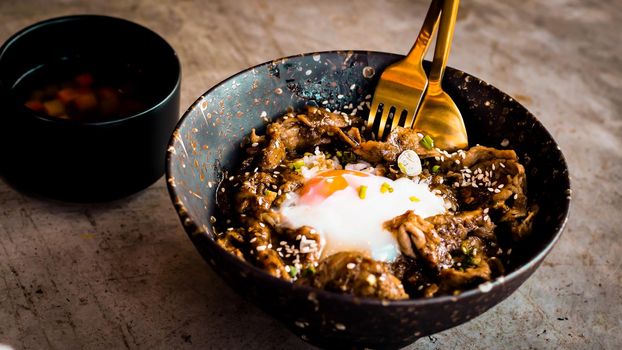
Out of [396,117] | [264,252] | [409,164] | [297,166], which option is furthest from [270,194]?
[396,117]

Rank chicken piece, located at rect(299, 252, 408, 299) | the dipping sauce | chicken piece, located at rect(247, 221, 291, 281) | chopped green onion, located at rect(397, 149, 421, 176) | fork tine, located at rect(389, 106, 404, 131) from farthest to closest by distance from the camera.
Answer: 1. the dipping sauce
2. fork tine, located at rect(389, 106, 404, 131)
3. chopped green onion, located at rect(397, 149, 421, 176)
4. chicken piece, located at rect(247, 221, 291, 281)
5. chicken piece, located at rect(299, 252, 408, 299)

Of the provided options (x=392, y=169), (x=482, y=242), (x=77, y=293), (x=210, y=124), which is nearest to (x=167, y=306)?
(x=77, y=293)

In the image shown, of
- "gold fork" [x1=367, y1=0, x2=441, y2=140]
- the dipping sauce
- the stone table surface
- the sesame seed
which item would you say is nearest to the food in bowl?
the sesame seed

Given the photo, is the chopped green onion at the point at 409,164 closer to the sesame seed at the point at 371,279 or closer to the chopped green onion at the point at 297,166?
the chopped green onion at the point at 297,166

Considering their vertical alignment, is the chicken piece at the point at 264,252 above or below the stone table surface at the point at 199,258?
above

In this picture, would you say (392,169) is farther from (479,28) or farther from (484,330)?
(479,28)

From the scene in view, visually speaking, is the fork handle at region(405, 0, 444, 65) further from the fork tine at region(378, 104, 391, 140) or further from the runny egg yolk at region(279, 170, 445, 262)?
the runny egg yolk at region(279, 170, 445, 262)

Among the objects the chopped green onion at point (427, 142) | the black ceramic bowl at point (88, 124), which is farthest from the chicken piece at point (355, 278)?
the black ceramic bowl at point (88, 124)
